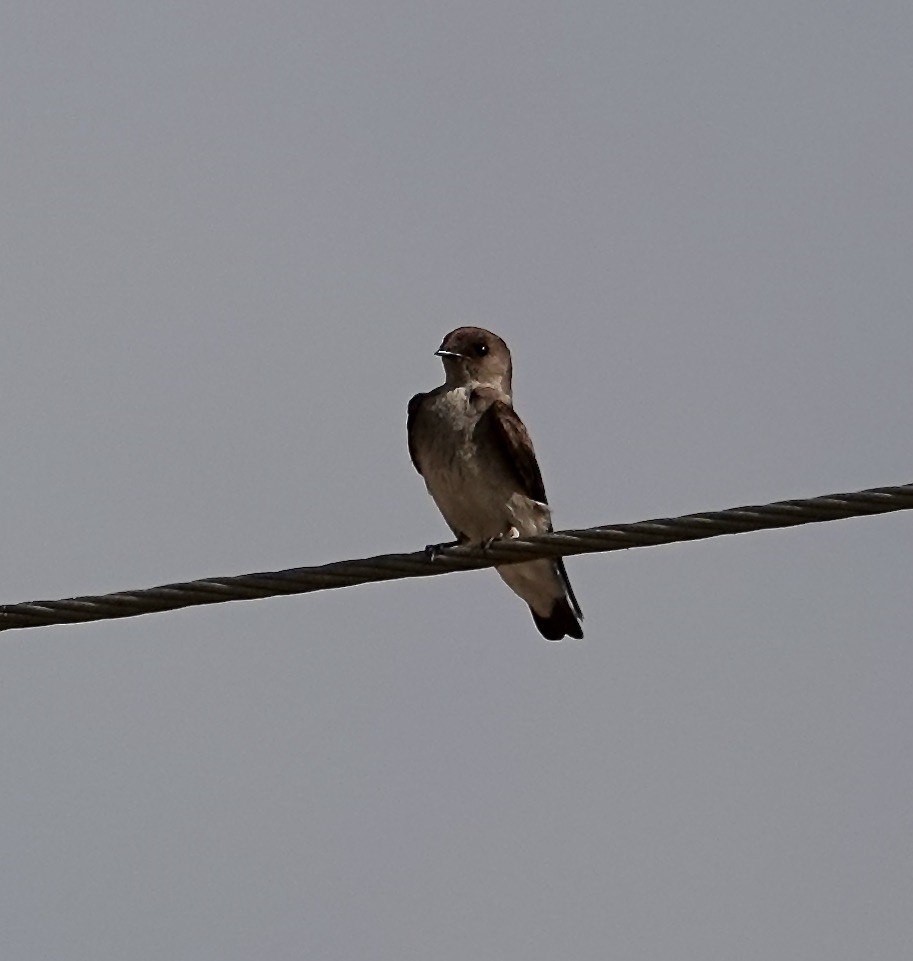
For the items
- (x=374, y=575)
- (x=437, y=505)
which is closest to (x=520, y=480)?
(x=437, y=505)

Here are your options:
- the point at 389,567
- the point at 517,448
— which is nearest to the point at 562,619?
the point at 517,448

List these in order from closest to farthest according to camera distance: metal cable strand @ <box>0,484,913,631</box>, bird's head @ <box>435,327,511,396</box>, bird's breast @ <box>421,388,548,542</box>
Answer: metal cable strand @ <box>0,484,913,631</box>, bird's breast @ <box>421,388,548,542</box>, bird's head @ <box>435,327,511,396</box>

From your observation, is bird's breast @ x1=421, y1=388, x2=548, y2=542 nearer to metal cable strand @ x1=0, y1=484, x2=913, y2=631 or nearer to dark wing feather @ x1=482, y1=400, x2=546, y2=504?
dark wing feather @ x1=482, y1=400, x2=546, y2=504

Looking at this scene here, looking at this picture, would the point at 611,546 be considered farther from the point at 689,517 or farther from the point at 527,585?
the point at 527,585

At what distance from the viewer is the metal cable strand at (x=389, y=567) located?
257 inches

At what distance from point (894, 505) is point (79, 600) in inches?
90.2

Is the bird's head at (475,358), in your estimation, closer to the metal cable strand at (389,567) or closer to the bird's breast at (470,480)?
the bird's breast at (470,480)

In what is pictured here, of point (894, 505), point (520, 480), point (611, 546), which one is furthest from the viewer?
point (520, 480)

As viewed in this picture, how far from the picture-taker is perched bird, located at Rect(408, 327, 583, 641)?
9.96 meters

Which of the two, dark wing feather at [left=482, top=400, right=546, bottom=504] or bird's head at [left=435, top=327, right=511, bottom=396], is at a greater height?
bird's head at [left=435, top=327, right=511, bottom=396]

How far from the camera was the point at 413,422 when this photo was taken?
10344 millimetres

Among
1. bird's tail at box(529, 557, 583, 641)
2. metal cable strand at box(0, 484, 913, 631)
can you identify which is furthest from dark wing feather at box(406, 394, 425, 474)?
metal cable strand at box(0, 484, 913, 631)

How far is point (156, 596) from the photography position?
21.9ft

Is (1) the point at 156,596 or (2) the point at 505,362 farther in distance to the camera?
(2) the point at 505,362
